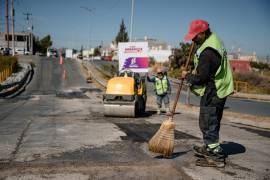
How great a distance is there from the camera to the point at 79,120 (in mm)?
10516

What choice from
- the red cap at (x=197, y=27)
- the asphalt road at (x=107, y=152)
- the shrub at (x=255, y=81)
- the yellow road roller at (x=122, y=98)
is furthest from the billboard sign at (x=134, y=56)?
the shrub at (x=255, y=81)

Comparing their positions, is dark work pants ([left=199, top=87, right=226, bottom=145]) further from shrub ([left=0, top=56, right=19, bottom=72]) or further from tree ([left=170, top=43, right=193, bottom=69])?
tree ([left=170, top=43, right=193, bottom=69])

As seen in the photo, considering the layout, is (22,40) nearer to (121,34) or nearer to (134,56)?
(121,34)

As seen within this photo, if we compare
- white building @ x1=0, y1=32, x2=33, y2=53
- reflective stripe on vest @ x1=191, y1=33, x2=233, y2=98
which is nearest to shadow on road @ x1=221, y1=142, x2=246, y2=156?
reflective stripe on vest @ x1=191, y1=33, x2=233, y2=98

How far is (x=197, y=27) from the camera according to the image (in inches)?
223

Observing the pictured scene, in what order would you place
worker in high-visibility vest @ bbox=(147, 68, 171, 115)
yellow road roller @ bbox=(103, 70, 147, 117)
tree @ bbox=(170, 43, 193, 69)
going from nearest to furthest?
yellow road roller @ bbox=(103, 70, 147, 117) → worker in high-visibility vest @ bbox=(147, 68, 171, 115) → tree @ bbox=(170, 43, 193, 69)

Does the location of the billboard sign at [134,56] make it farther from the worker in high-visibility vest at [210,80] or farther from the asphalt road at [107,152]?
the worker in high-visibility vest at [210,80]

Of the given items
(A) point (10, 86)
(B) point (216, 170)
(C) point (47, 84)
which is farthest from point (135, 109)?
(C) point (47, 84)

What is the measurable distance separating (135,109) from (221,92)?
5.85 meters

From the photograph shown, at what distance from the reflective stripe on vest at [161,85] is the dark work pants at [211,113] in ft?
22.9

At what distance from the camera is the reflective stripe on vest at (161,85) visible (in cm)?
1275

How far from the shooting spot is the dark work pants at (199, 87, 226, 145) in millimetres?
5691

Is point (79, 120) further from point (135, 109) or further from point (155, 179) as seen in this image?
point (155, 179)

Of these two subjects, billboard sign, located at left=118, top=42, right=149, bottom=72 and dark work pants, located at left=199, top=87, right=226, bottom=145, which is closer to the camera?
dark work pants, located at left=199, top=87, right=226, bottom=145
